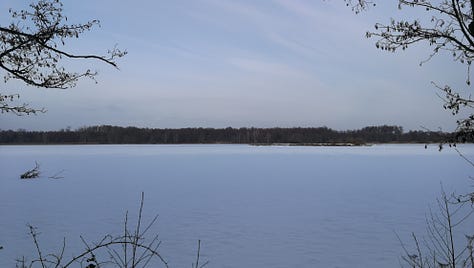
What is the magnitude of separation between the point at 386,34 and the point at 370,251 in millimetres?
4535

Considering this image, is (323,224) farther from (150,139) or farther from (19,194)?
(150,139)

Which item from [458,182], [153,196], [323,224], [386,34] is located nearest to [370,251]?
[323,224]

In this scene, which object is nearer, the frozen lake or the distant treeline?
the frozen lake

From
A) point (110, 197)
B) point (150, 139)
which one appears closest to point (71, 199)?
point (110, 197)

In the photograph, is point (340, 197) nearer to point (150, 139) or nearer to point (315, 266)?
point (315, 266)

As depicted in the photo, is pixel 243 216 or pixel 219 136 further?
pixel 219 136

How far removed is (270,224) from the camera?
9.20m

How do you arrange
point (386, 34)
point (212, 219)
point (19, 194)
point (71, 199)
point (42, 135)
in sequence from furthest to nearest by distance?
1. point (42, 135)
2. point (19, 194)
3. point (71, 199)
4. point (212, 219)
5. point (386, 34)

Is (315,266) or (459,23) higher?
(459,23)

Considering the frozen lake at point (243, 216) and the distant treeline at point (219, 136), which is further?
the distant treeline at point (219, 136)

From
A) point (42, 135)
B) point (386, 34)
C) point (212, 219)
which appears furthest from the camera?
point (42, 135)

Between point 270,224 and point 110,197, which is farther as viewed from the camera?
point 110,197

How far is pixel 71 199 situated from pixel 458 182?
43.1 feet

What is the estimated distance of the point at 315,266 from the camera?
20.2 ft
